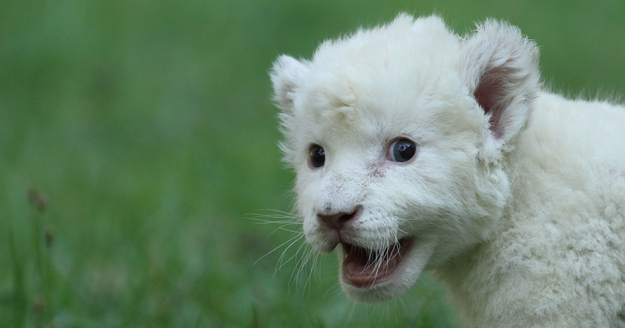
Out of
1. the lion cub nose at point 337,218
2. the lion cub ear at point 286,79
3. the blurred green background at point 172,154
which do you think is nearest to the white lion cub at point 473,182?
the lion cub nose at point 337,218

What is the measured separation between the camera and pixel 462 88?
13.4 ft

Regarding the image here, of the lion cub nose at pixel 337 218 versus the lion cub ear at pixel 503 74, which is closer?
the lion cub nose at pixel 337 218

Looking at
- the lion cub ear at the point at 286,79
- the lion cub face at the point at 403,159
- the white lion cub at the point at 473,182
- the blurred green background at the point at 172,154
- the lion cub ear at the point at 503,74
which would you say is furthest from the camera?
the blurred green background at the point at 172,154

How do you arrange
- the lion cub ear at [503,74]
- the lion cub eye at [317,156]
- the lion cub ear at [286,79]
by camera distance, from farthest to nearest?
the lion cub ear at [286,79]
the lion cub eye at [317,156]
the lion cub ear at [503,74]

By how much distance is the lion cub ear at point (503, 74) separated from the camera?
4.07m

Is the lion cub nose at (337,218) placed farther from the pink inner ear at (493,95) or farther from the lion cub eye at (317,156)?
the pink inner ear at (493,95)

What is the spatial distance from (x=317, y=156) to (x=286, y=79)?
71cm

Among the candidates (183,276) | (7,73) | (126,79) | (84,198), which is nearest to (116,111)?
(126,79)

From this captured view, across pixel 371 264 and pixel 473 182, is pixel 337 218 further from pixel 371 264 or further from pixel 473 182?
pixel 473 182

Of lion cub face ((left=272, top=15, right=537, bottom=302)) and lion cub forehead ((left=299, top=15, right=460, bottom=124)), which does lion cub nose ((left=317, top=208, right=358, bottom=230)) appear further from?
lion cub forehead ((left=299, top=15, right=460, bottom=124))

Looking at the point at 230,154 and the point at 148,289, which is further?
the point at 230,154

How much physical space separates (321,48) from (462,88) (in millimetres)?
1021

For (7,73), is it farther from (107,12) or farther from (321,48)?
(321,48)

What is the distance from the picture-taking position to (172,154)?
393 inches
